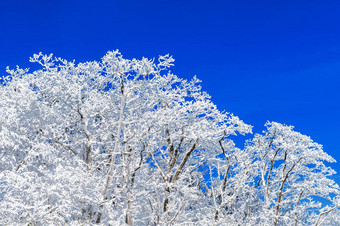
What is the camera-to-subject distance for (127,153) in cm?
1320

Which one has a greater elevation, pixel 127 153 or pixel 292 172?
pixel 292 172

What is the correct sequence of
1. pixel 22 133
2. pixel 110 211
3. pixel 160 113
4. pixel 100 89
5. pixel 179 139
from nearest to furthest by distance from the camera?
pixel 22 133, pixel 110 211, pixel 160 113, pixel 179 139, pixel 100 89

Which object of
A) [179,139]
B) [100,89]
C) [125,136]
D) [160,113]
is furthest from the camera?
[100,89]

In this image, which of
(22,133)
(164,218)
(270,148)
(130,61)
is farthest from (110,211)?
(270,148)

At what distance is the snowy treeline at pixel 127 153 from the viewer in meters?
11.3

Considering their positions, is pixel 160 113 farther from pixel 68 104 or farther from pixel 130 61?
pixel 68 104

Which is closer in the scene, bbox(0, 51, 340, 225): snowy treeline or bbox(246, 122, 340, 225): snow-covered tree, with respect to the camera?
bbox(0, 51, 340, 225): snowy treeline

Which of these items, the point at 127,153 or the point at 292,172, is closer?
the point at 127,153

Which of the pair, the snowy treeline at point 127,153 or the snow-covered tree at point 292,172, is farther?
the snow-covered tree at point 292,172

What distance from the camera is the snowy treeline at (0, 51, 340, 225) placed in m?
11.3

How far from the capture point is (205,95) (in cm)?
1802

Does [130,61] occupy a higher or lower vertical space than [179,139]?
higher

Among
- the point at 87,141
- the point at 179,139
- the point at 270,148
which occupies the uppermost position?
the point at 270,148

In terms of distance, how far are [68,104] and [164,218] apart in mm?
7667
